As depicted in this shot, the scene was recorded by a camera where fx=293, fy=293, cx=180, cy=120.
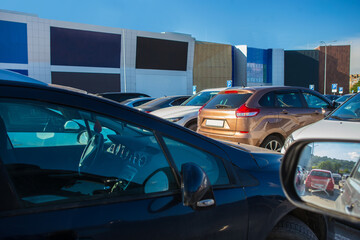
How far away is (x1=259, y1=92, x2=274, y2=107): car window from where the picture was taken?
5922 millimetres

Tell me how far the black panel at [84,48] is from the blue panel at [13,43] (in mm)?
2642

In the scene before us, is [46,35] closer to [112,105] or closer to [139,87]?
[139,87]

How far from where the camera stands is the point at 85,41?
32688 mm

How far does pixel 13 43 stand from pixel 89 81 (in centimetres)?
817

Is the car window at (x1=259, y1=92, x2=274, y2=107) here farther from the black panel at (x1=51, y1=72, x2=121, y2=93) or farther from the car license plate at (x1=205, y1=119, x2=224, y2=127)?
the black panel at (x1=51, y1=72, x2=121, y2=93)

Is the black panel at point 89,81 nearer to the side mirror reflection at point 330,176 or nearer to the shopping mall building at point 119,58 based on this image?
the shopping mall building at point 119,58

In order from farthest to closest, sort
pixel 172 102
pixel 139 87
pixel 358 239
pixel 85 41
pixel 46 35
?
pixel 139 87
pixel 85 41
pixel 46 35
pixel 172 102
pixel 358 239

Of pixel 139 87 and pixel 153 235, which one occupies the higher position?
pixel 139 87

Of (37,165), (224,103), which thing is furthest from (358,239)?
(224,103)

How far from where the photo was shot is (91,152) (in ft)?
6.15

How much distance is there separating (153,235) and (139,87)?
1433 inches

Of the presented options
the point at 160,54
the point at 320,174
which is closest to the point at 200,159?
the point at 320,174

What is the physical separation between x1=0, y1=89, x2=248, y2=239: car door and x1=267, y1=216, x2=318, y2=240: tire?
0.30 meters

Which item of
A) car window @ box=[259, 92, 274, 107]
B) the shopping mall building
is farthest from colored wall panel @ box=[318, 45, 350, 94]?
car window @ box=[259, 92, 274, 107]
